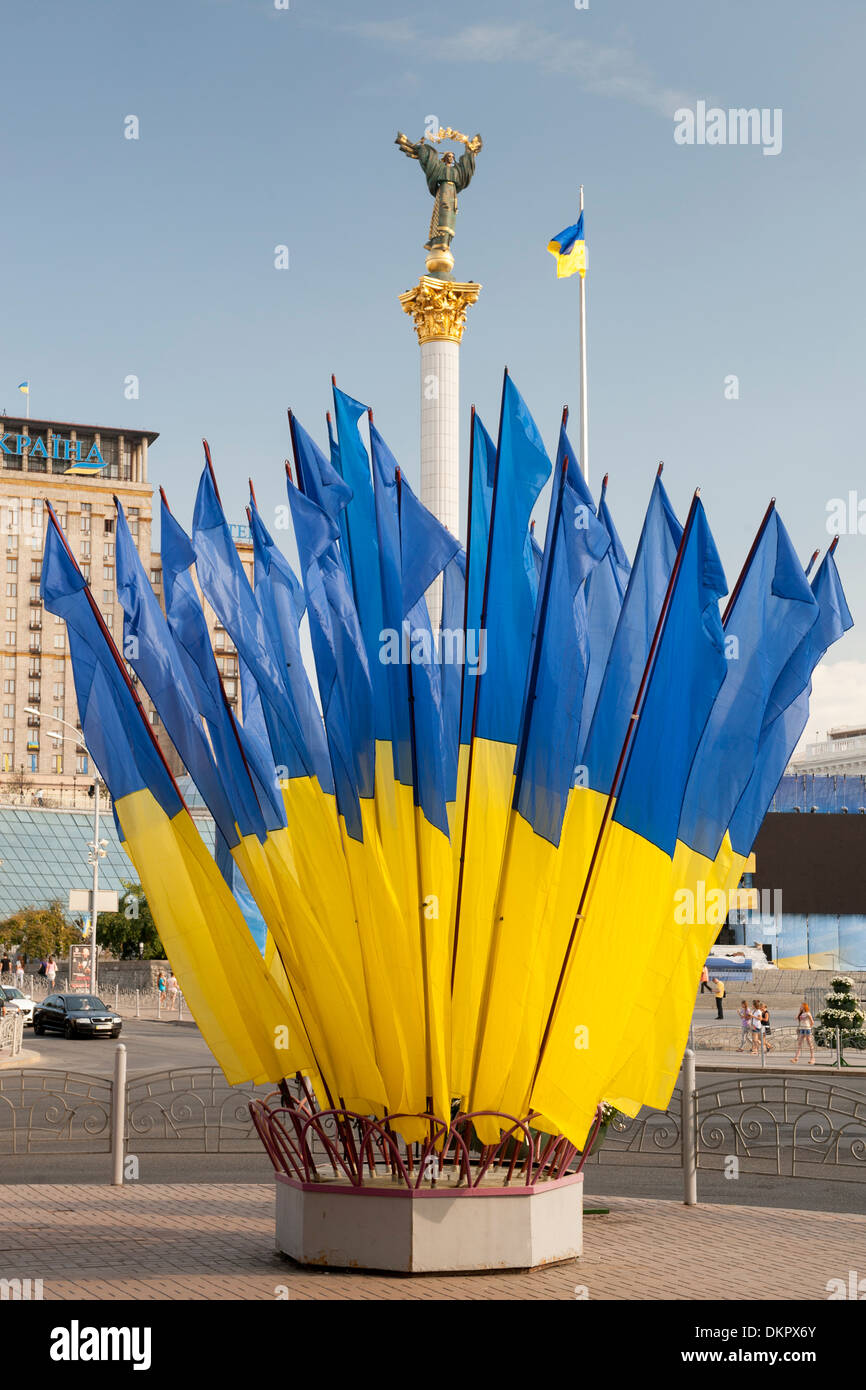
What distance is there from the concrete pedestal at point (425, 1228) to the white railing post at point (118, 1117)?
4.80m

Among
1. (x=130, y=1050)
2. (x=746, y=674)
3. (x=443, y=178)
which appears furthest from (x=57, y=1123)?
(x=443, y=178)

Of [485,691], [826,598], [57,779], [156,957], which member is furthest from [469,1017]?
[57,779]

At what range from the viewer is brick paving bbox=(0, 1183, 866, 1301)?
31.5 feet

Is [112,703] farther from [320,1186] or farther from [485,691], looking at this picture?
[320,1186]

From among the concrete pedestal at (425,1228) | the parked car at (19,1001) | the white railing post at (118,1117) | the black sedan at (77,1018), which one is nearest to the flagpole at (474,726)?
the concrete pedestal at (425,1228)

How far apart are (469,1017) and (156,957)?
60951mm

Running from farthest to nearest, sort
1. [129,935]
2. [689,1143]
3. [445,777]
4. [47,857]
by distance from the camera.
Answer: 1. [47,857]
2. [129,935]
3. [689,1143]
4. [445,777]

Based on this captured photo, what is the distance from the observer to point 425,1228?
9.84 m

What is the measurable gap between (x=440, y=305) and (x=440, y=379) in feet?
5.85

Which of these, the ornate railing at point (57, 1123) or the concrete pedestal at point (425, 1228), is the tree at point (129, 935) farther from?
the concrete pedestal at point (425, 1228)

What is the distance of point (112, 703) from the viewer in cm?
1146

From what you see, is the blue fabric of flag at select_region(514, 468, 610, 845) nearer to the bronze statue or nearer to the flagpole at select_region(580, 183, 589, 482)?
the flagpole at select_region(580, 183, 589, 482)

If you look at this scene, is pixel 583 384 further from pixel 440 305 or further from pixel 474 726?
pixel 474 726

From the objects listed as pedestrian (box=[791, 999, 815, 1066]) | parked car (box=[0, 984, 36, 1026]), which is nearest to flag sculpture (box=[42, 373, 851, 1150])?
pedestrian (box=[791, 999, 815, 1066])
